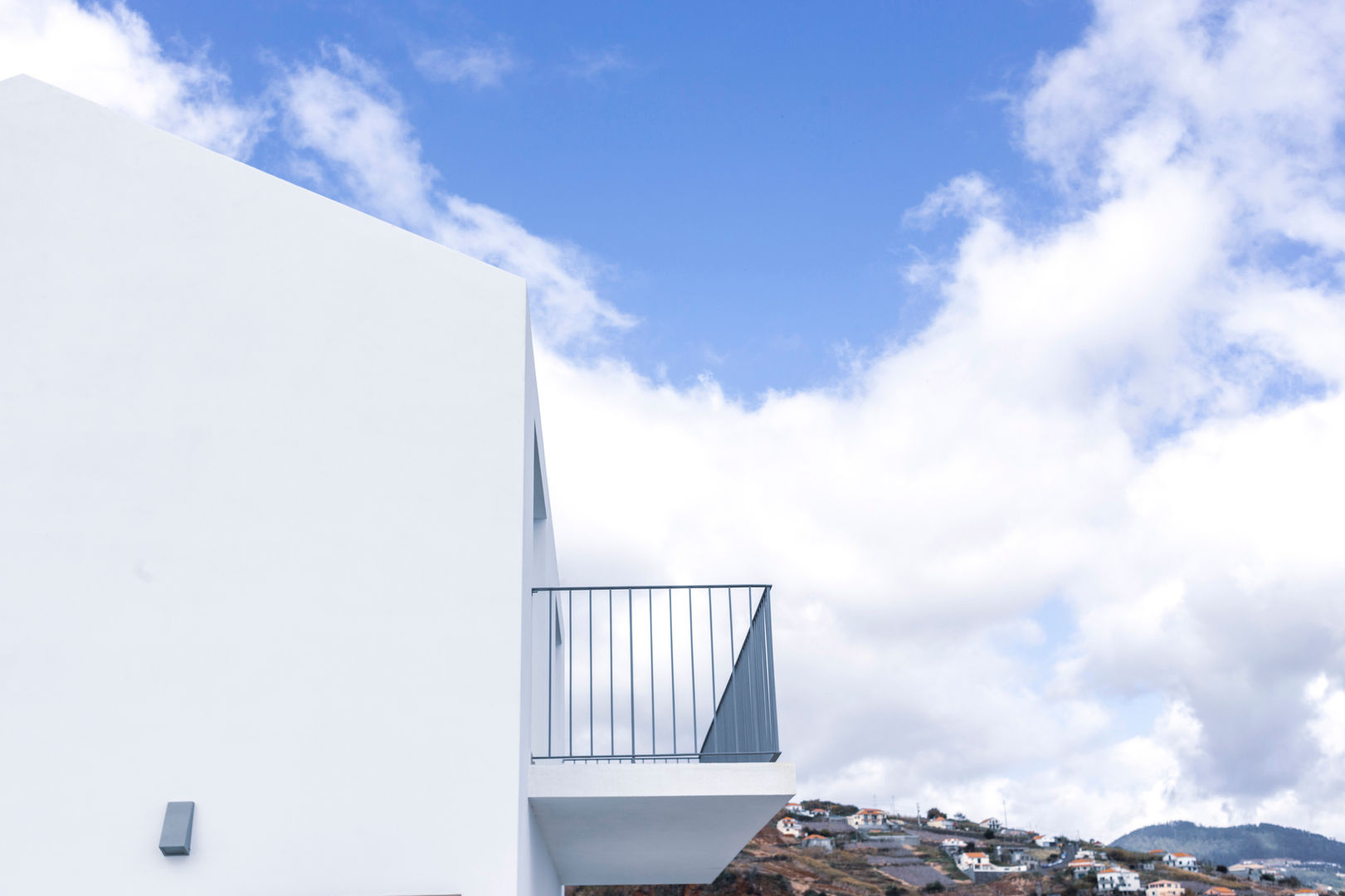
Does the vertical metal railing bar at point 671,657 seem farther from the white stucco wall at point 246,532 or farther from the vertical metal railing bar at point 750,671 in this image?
the white stucco wall at point 246,532

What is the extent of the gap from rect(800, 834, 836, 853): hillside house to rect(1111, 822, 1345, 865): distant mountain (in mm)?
9918

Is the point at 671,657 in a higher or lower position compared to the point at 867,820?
lower

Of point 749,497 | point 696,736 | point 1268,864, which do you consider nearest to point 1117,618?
point 1268,864

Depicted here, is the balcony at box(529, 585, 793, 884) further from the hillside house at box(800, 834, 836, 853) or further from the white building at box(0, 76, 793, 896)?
the hillside house at box(800, 834, 836, 853)

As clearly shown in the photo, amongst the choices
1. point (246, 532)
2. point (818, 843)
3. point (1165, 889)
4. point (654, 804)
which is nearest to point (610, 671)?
point (654, 804)

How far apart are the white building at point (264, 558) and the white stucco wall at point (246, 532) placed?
14mm

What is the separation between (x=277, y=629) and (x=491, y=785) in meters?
1.41

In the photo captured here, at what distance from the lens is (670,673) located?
22.0 ft

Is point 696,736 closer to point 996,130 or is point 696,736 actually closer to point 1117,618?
point 996,130

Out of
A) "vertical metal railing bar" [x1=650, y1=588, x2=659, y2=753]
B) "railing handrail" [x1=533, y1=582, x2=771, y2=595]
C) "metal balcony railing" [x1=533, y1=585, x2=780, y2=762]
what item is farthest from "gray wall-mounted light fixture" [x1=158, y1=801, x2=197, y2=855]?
"vertical metal railing bar" [x1=650, y1=588, x2=659, y2=753]

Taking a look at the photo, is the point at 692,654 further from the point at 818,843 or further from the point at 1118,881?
the point at 1118,881

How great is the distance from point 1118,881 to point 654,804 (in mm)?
29710

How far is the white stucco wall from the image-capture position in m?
5.27

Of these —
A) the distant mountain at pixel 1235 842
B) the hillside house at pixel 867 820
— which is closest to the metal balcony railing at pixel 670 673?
the hillside house at pixel 867 820
